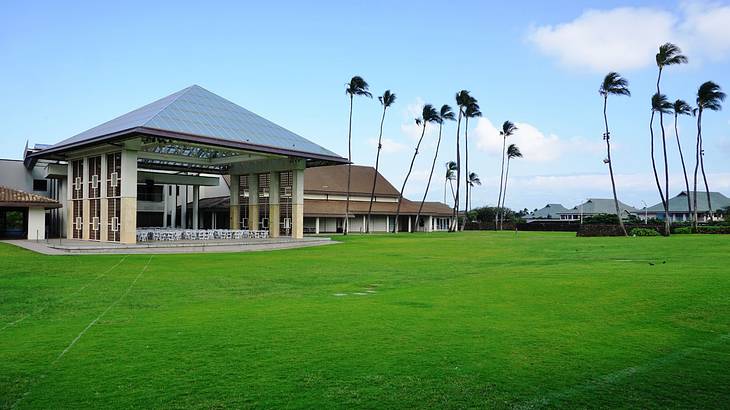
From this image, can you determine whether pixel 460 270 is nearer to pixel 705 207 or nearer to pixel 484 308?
pixel 484 308

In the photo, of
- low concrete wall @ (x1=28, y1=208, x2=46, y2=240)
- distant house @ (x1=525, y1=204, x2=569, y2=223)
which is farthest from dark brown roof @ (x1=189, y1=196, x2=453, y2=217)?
distant house @ (x1=525, y1=204, x2=569, y2=223)

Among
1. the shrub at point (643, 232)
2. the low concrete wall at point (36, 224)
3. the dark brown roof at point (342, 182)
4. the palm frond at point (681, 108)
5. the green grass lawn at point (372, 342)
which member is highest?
the palm frond at point (681, 108)

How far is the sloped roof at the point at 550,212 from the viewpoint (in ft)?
395

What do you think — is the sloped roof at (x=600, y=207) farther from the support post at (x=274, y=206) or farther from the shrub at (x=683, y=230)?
the support post at (x=274, y=206)

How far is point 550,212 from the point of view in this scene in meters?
122

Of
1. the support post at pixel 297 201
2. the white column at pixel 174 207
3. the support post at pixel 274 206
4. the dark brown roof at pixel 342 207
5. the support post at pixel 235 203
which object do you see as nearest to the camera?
the support post at pixel 297 201

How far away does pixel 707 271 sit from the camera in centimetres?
1661

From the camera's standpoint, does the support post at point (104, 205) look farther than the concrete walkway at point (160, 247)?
Yes

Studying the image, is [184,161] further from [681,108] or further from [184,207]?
[681,108]

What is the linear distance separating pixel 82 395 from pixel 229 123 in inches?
1241

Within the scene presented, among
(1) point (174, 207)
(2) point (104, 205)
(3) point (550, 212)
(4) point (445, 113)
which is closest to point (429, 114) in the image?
(4) point (445, 113)

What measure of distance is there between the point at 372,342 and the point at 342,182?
59.4m

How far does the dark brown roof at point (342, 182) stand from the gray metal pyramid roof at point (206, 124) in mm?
22624

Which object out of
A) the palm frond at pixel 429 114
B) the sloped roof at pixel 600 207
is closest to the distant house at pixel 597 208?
the sloped roof at pixel 600 207
